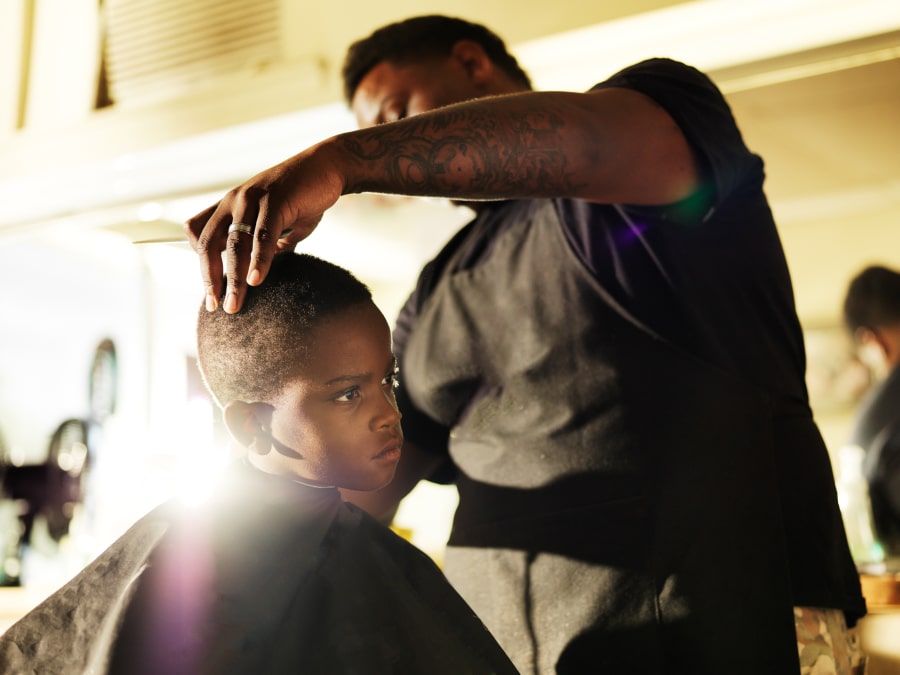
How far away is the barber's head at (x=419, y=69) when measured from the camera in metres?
1.37

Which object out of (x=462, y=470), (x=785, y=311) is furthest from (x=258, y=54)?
(x=785, y=311)

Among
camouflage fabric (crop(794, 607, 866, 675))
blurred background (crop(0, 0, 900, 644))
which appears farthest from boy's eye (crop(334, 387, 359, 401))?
blurred background (crop(0, 0, 900, 644))

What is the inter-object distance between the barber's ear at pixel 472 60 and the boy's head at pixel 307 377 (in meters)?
0.57

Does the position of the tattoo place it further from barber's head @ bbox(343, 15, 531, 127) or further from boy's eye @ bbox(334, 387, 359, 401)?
barber's head @ bbox(343, 15, 531, 127)

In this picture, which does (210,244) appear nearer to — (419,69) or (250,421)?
(250,421)

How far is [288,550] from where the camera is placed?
0.94 m

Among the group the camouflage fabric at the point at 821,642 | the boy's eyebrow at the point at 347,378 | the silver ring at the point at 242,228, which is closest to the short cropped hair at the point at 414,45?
the boy's eyebrow at the point at 347,378

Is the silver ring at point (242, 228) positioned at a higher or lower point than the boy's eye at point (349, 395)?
higher

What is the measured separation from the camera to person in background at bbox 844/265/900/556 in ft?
7.60

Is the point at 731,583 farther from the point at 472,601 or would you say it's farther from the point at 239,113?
the point at 239,113

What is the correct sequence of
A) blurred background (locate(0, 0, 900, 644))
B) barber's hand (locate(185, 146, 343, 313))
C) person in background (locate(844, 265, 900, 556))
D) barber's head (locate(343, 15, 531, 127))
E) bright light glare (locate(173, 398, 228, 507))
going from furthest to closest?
→ person in background (locate(844, 265, 900, 556)) < bright light glare (locate(173, 398, 228, 507)) < blurred background (locate(0, 0, 900, 644)) < barber's head (locate(343, 15, 531, 127)) < barber's hand (locate(185, 146, 343, 313))

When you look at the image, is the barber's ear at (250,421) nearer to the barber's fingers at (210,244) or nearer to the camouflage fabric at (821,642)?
the barber's fingers at (210,244)

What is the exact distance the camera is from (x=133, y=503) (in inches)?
90.0

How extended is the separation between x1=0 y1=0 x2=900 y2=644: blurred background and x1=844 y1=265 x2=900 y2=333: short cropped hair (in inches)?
1.3
